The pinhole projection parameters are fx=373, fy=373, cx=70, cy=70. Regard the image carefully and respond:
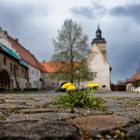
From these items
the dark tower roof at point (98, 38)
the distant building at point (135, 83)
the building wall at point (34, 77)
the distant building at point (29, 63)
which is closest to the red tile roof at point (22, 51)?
the distant building at point (29, 63)

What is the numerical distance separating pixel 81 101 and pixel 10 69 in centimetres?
5177

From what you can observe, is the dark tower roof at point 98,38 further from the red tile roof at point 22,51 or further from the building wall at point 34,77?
the building wall at point 34,77

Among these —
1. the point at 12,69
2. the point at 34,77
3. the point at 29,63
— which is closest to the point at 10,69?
the point at 12,69

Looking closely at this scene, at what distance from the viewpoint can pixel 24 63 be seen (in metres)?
70.2

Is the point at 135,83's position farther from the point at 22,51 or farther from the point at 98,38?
the point at 98,38

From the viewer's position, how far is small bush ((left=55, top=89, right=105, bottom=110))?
6113mm

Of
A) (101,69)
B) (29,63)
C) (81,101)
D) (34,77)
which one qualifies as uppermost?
(29,63)

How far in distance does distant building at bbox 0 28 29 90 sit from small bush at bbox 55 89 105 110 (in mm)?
45523

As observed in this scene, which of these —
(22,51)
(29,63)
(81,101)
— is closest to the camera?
(81,101)

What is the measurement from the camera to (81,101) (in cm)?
610

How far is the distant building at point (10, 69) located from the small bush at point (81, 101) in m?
45.5

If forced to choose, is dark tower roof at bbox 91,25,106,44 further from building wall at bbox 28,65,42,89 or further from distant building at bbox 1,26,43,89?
building wall at bbox 28,65,42,89

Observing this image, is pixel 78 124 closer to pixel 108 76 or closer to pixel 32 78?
pixel 32 78

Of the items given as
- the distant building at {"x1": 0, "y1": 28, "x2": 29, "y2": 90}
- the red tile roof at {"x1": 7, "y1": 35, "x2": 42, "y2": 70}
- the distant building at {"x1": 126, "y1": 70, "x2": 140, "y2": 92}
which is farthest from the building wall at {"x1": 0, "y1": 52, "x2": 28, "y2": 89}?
the distant building at {"x1": 126, "y1": 70, "x2": 140, "y2": 92}
